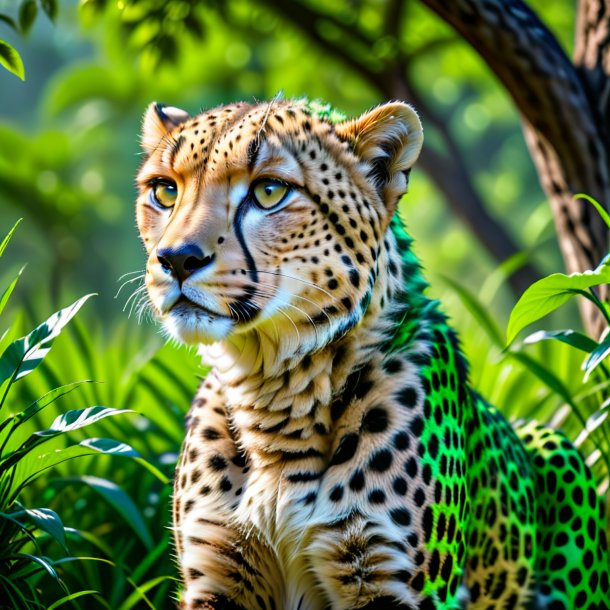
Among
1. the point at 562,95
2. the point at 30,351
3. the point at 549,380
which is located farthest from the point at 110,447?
the point at 562,95

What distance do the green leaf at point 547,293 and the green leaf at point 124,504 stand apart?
1766 mm

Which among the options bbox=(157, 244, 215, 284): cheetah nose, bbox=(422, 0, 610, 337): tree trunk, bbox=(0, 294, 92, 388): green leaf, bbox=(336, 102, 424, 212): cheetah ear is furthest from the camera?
bbox=(422, 0, 610, 337): tree trunk

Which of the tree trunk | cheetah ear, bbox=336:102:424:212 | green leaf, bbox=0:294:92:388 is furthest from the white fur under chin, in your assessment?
→ the tree trunk

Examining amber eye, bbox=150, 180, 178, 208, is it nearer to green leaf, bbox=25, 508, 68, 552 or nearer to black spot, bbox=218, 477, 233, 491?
black spot, bbox=218, 477, 233, 491

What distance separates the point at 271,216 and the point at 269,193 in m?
0.07

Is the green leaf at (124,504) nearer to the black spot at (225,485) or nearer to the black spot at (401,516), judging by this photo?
the black spot at (225,485)

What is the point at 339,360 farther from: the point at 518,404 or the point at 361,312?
the point at 518,404

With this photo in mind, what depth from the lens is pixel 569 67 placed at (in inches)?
176

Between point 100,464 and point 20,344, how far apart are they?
1.62 m

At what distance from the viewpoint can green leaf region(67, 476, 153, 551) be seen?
13.4 ft

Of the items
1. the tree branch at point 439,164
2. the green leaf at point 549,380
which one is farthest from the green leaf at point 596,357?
the tree branch at point 439,164

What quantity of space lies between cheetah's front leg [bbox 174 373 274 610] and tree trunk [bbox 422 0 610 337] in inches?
81.4

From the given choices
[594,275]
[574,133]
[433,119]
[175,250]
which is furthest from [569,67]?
[433,119]

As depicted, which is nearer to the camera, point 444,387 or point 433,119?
point 444,387
